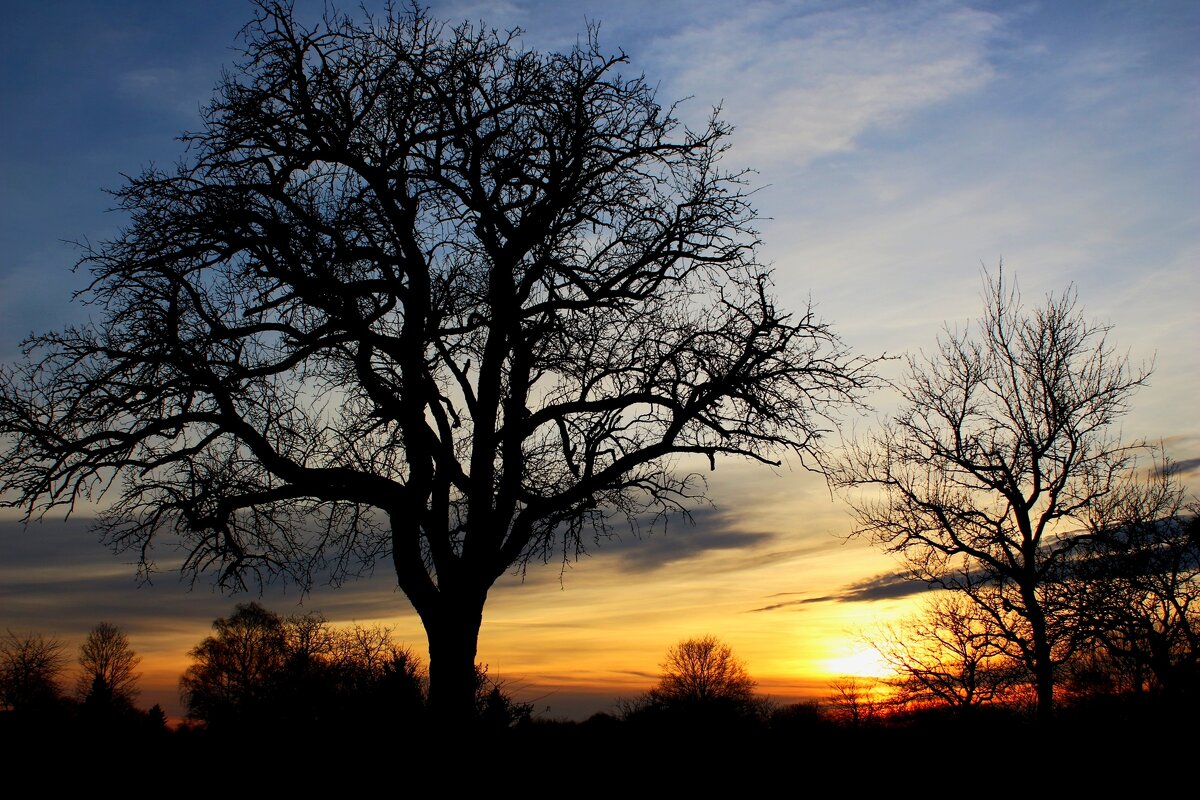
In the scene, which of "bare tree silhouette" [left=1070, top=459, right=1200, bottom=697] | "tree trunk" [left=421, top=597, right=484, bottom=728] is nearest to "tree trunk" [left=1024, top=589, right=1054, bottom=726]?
"bare tree silhouette" [left=1070, top=459, right=1200, bottom=697]

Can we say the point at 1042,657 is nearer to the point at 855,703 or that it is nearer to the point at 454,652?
the point at 855,703

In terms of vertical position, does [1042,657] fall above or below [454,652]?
below

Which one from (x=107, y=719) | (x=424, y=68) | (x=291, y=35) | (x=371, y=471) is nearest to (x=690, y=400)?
(x=371, y=471)

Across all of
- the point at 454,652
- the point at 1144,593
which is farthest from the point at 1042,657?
the point at 454,652

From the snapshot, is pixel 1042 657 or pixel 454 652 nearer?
pixel 454 652

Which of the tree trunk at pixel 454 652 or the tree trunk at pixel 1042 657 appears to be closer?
the tree trunk at pixel 454 652

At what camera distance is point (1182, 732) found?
8.85 meters

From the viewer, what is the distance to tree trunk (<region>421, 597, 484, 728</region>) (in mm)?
10477

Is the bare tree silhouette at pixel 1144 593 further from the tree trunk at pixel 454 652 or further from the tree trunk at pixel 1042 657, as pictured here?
the tree trunk at pixel 454 652

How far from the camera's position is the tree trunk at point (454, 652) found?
10.5 m

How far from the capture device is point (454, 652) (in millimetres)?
10797

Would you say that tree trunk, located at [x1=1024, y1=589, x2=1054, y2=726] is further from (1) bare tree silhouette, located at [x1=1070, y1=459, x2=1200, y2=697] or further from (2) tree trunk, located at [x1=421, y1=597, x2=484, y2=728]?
(2) tree trunk, located at [x1=421, y1=597, x2=484, y2=728]

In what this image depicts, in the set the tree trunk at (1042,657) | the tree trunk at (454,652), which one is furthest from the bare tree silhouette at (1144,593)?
the tree trunk at (454,652)

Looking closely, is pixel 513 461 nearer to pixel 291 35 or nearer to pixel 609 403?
pixel 609 403
